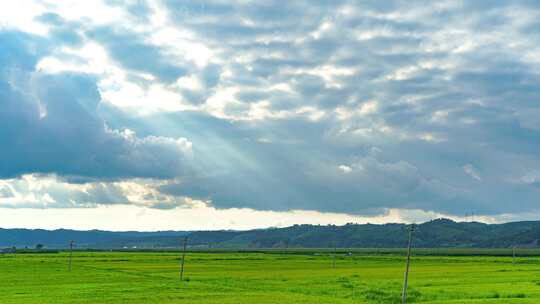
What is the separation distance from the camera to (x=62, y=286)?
67688 millimetres

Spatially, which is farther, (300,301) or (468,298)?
(468,298)

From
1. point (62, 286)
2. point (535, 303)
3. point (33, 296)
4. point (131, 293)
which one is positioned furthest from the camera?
point (62, 286)

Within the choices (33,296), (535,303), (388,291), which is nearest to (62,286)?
(33,296)

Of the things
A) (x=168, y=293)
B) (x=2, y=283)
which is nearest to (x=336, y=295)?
(x=168, y=293)

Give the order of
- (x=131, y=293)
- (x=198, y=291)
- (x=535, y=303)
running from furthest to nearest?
(x=198, y=291) → (x=131, y=293) → (x=535, y=303)

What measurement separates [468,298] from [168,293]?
29.1 m

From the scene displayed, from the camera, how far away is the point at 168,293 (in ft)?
196

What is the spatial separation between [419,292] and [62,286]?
129 ft

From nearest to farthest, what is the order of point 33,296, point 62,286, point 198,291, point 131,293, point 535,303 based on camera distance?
point 535,303 < point 33,296 < point 131,293 < point 198,291 < point 62,286

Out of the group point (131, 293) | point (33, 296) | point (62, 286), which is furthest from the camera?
point (62, 286)

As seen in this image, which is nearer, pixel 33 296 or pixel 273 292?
pixel 33 296

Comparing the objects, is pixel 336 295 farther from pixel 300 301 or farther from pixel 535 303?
pixel 535 303

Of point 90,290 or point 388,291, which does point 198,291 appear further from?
point 388,291

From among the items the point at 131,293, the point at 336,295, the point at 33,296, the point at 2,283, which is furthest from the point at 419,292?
the point at 2,283
